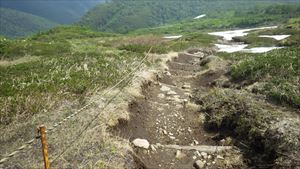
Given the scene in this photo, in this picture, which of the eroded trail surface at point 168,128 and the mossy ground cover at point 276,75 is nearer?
the eroded trail surface at point 168,128

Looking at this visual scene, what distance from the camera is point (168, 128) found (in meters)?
11.0

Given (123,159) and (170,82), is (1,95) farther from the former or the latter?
(170,82)

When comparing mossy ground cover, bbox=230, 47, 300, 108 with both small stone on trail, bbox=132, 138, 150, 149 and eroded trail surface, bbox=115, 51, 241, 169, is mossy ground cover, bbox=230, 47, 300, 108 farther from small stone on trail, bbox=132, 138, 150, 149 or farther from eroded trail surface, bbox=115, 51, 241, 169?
small stone on trail, bbox=132, 138, 150, 149

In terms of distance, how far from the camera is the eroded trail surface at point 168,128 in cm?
886

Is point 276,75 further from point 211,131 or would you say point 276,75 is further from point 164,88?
point 164,88

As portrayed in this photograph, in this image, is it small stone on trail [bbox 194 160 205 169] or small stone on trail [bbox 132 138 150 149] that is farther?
small stone on trail [bbox 132 138 150 149]

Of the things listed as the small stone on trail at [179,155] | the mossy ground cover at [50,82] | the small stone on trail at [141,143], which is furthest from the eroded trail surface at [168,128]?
the mossy ground cover at [50,82]

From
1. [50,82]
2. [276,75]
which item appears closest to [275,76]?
[276,75]

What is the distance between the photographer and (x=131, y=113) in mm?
10891

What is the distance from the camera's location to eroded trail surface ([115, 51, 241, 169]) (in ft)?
29.1

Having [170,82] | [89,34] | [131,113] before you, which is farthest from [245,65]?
[89,34]

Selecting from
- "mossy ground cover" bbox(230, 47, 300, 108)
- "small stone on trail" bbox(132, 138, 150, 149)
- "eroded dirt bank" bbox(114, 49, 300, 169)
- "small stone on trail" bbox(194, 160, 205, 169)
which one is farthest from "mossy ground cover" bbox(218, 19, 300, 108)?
"small stone on trail" bbox(132, 138, 150, 149)

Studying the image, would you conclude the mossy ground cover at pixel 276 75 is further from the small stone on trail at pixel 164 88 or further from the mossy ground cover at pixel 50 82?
the mossy ground cover at pixel 50 82

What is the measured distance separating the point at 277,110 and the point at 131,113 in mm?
4767
